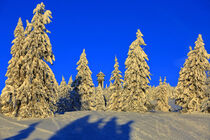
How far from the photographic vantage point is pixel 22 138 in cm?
1128

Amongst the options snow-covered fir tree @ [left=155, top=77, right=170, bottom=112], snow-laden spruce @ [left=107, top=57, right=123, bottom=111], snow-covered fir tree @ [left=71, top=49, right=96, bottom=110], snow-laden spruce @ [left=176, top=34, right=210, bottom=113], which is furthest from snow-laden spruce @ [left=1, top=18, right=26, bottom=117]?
snow-covered fir tree @ [left=155, top=77, right=170, bottom=112]

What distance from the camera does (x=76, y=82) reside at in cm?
3928

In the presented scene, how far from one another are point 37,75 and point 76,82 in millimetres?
19585

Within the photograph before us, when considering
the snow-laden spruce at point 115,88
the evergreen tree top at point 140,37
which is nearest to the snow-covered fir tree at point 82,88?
the snow-laden spruce at point 115,88

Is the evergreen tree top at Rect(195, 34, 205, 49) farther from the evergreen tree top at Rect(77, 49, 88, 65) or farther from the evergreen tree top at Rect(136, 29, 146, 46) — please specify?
the evergreen tree top at Rect(77, 49, 88, 65)

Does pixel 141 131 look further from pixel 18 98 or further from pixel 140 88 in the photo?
pixel 140 88

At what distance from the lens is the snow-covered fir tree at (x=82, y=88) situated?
128 feet

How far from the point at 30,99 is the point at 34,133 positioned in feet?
24.0

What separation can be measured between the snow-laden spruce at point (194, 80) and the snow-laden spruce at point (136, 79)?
5865mm

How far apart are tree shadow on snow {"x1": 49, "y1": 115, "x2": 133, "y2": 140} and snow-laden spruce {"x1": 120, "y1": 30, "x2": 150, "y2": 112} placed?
47.3 feet

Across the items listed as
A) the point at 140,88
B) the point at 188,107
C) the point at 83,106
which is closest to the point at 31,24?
the point at 140,88

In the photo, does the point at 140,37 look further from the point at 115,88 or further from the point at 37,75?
the point at 37,75

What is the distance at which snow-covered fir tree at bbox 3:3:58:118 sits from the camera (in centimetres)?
1889

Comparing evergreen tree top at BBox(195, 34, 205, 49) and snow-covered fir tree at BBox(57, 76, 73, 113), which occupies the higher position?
evergreen tree top at BBox(195, 34, 205, 49)
